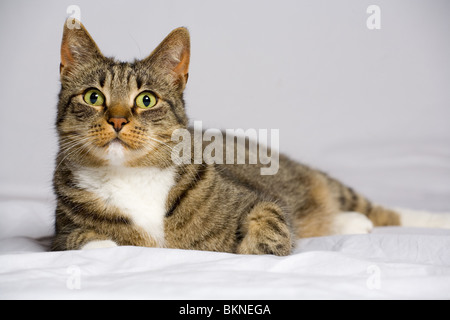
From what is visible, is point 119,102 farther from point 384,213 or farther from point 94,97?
point 384,213

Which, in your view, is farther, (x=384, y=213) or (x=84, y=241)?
(x=384, y=213)

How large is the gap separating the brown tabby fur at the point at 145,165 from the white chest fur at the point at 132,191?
0.03m

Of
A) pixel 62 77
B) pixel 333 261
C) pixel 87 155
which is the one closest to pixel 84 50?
pixel 62 77

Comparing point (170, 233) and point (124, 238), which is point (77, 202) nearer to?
point (124, 238)

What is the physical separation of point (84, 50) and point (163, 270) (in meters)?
1.12

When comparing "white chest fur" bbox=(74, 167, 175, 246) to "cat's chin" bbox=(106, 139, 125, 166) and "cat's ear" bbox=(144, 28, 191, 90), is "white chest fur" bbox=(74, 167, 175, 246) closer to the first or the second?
"cat's chin" bbox=(106, 139, 125, 166)

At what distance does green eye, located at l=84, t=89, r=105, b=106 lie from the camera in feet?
7.64

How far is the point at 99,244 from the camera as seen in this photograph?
228 cm

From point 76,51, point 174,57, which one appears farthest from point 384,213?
point 76,51

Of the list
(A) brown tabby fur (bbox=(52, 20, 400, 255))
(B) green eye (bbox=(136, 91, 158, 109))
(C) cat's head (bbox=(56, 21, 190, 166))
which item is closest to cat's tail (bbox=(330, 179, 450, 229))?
(A) brown tabby fur (bbox=(52, 20, 400, 255))

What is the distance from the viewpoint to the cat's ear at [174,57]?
2.47 m

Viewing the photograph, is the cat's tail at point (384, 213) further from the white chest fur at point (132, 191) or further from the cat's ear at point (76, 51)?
the cat's ear at point (76, 51)

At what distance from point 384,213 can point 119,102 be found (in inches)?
81.9

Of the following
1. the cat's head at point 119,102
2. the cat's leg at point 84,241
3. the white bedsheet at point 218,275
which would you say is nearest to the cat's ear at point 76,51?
the cat's head at point 119,102
